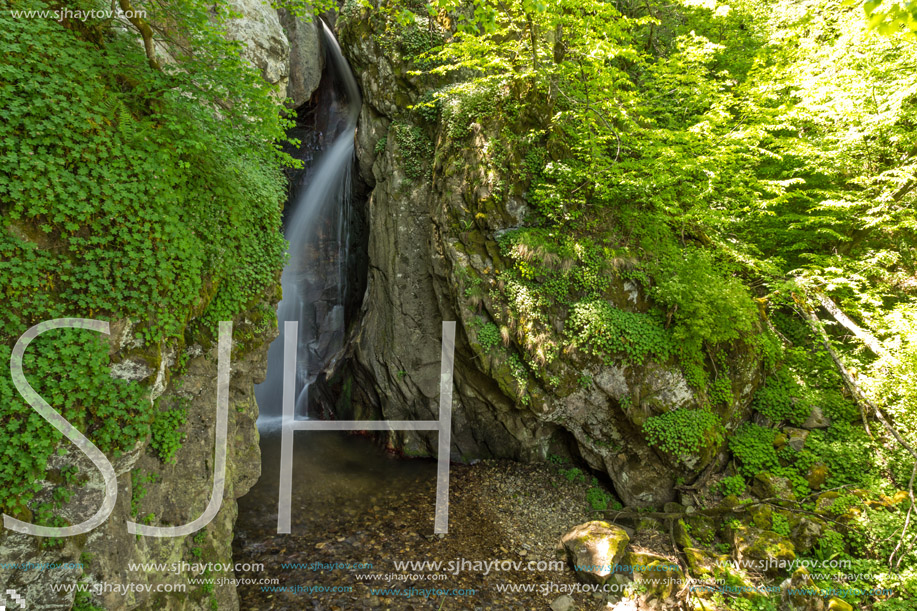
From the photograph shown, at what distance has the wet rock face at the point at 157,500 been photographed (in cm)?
288

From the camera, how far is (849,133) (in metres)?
7.02

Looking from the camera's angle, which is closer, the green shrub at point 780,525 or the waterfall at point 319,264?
the green shrub at point 780,525

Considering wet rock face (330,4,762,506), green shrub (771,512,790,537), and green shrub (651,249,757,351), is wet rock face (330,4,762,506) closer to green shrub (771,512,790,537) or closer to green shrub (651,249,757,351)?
green shrub (651,249,757,351)

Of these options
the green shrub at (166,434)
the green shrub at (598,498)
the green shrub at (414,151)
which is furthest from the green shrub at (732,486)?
the green shrub at (414,151)

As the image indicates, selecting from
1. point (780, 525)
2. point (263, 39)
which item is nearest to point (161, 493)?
point (780, 525)

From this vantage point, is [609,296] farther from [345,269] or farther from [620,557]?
[345,269]

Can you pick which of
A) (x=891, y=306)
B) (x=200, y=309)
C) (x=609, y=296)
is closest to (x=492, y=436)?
(x=609, y=296)

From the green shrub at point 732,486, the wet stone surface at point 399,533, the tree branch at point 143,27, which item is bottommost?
the wet stone surface at point 399,533

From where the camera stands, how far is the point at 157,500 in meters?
3.92

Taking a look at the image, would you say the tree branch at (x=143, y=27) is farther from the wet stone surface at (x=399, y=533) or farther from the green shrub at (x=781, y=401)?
the green shrub at (x=781, y=401)

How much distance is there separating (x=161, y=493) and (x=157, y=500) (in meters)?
0.07

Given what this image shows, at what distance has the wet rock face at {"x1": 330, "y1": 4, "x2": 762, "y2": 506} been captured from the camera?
6.92 metres

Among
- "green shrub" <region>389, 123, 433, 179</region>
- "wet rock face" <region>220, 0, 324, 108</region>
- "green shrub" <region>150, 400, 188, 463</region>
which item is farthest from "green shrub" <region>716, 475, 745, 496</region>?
"wet rock face" <region>220, 0, 324, 108</region>

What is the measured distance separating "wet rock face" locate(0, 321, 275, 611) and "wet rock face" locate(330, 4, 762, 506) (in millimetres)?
3925
